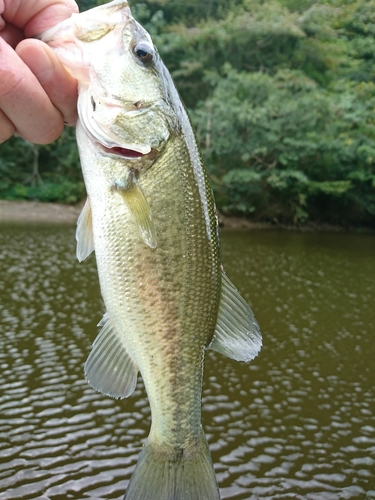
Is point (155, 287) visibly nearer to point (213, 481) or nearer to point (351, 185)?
Answer: point (213, 481)

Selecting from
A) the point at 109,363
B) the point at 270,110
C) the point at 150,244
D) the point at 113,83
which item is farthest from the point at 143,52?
the point at 270,110

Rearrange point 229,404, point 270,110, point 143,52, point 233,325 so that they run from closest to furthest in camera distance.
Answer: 1. point 143,52
2. point 233,325
3. point 229,404
4. point 270,110

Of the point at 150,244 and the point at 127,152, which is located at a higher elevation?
the point at 127,152

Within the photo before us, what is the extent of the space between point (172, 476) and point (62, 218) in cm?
3039

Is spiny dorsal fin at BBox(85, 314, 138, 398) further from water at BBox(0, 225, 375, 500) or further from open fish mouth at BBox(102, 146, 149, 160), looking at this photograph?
water at BBox(0, 225, 375, 500)

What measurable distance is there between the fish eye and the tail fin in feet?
5.81

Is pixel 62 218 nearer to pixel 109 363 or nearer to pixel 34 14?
pixel 34 14

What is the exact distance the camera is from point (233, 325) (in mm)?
2342

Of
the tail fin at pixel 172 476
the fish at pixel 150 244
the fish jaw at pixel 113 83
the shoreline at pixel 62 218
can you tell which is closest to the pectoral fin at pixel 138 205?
the fish at pixel 150 244

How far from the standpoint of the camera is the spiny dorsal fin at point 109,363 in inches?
88.9

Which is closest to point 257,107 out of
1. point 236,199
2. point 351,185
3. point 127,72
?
point 236,199

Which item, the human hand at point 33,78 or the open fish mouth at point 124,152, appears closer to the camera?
the human hand at point 33,78

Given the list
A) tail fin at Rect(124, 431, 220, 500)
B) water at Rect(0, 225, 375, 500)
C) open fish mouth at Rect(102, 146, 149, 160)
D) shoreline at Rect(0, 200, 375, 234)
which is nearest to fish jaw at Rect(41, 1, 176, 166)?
open fish mouth at Rect(102, 146, 149, 160)

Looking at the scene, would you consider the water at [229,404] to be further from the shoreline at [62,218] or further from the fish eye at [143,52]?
the shoreline at [62,218]
